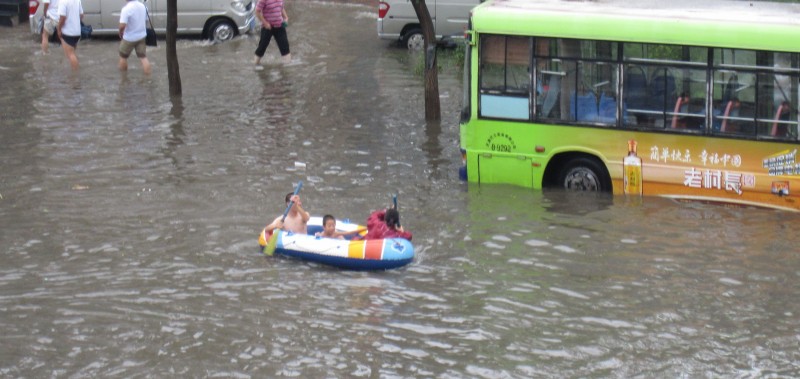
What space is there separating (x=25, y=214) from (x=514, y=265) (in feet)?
20.7

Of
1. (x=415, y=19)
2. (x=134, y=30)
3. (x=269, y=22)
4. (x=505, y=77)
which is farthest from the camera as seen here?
(x=415, y=19)

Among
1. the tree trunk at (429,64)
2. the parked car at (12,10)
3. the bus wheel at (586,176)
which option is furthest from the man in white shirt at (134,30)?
the bus wheel at (586,176)

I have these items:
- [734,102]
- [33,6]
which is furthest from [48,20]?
[734,102]

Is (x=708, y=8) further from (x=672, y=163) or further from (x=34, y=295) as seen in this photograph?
(x=34, y=295)

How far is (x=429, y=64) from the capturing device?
2081 centimetres

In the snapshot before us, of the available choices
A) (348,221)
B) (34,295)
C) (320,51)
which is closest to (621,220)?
(348,221)

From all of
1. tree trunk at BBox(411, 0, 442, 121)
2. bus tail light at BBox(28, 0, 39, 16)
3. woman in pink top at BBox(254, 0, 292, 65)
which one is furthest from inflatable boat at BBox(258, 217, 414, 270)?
bus tail light at BBox(28, 0, 39, 16)

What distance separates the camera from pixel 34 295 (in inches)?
512

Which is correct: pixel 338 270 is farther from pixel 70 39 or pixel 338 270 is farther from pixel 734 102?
pixel 70 39

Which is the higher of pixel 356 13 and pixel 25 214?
pixel 356 13

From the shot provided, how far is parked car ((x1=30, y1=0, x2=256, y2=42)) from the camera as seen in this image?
29.3 meters

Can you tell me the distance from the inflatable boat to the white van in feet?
45.2

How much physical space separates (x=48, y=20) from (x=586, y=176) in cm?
1484

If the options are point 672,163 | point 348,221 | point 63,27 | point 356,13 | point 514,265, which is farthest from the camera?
point 356,13
